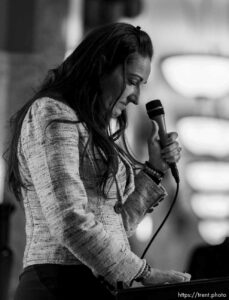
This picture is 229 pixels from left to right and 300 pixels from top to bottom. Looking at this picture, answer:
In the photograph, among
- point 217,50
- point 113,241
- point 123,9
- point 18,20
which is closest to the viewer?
point 113,241

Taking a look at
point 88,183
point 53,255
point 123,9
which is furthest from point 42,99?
point 123,9

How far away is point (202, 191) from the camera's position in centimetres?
995

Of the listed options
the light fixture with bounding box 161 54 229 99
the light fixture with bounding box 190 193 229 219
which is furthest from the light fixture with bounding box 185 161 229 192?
the light fixture with bounding box 161 54 229 99

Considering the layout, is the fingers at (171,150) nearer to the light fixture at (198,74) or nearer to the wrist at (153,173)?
the wrist at (153,173)

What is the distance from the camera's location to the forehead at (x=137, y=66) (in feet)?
5.50

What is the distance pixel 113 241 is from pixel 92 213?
0.22 ft

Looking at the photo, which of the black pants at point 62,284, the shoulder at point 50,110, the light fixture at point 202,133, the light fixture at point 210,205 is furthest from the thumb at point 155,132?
the light fixture at point 210,205

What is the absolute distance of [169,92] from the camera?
10297mm

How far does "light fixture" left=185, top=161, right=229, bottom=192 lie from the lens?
952cm

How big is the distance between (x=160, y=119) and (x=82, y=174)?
31cm

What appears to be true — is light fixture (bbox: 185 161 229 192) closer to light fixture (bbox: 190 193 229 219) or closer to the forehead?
light fixture (bbox: 190 193 229 219)

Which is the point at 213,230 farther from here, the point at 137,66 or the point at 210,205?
the point at 137,66

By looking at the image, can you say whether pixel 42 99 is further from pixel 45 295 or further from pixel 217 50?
pixel 217 50

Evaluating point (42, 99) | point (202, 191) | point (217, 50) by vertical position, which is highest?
point (42, 99)
